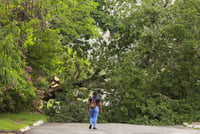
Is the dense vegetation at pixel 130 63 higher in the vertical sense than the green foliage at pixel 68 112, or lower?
higher

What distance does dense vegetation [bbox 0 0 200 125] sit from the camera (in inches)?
771

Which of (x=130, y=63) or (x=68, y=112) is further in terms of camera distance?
(x=130, y=63)

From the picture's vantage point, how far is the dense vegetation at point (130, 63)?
19594 millimetres

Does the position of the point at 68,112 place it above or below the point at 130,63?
below

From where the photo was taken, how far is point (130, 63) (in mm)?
21375

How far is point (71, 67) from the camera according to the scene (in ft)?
79.6

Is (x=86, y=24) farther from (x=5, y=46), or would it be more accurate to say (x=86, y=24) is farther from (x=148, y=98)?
(x=5, y=46)

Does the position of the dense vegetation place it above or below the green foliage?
above

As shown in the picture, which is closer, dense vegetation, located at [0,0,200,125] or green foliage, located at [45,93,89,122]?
dense vegetation, located at [0,0,200,125]

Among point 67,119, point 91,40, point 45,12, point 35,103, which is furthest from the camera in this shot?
point 91,40

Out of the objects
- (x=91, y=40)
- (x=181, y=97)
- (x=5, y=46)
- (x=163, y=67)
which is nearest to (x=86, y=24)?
(x=91, y=40)

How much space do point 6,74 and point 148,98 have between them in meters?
12.4

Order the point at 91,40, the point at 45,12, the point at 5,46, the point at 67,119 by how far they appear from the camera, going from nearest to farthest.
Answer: the point at 5,46 → the point at 45,12 → the point at 67,119 → the point at 91,40

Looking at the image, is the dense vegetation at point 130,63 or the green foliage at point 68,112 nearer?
the dense vegetation at point 130,63
